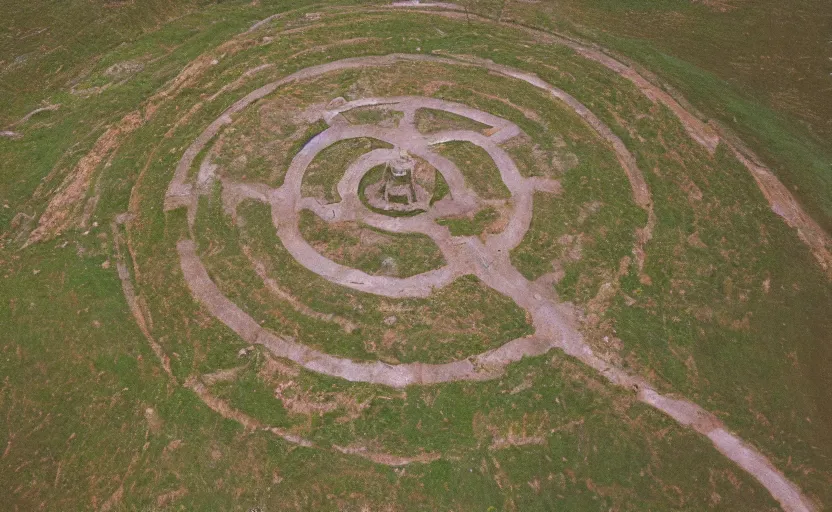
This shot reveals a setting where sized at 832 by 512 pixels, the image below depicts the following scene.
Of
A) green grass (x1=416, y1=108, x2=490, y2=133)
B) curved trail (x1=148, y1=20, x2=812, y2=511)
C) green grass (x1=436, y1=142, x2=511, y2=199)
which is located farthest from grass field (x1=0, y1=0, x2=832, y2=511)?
curved trail (x1=148, y1=20, x2=812, y2=511)

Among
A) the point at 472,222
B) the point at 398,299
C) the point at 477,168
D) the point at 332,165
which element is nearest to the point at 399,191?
the point at 472,222

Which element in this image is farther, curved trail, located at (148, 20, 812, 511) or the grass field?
curved trail, located at (148, 20, 812, 511)

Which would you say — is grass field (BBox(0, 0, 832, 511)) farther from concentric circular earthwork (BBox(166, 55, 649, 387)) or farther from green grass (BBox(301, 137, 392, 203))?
concentric circular earthwork (BBox(166, 55, 649, 387))

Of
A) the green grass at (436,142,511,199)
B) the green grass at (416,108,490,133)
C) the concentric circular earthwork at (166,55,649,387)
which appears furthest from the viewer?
the green grass at (416,108,490,133)

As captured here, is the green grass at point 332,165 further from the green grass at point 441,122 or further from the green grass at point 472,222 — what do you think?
the green grass at point 472,222

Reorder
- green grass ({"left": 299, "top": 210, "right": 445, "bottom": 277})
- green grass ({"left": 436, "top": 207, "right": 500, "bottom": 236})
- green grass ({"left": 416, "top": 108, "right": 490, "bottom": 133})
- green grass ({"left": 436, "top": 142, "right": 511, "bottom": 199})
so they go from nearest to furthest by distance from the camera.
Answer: green grass ({"left": 299, "top": 210, "right": 445, "bottom": 277})
green grass ({"left": 436, "top": 207, "right": 500, "bottom": 236})
green grass ({"left": 436, "top": 142, "right": 511, "bottom": 199})
green grass ({"left": 416, "top": 108, "right": 490, "bottom": 133})

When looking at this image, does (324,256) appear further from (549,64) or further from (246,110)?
(549,64)

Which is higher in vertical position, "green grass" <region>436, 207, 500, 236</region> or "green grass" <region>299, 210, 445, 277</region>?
"green grass" <region>436, 207, 500, 236</region>

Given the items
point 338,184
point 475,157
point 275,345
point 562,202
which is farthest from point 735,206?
point 275,345
